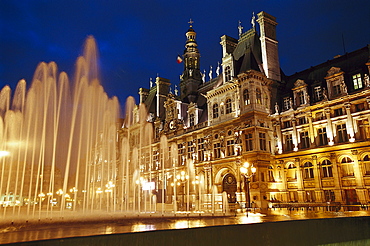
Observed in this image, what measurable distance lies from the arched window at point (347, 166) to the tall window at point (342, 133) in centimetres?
211

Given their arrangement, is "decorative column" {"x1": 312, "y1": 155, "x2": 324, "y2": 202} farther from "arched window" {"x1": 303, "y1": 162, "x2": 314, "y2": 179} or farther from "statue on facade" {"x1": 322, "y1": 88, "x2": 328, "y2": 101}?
"statue on facade" {"x1": 322, "y1": 88, "x2": 328, "y2": 101}

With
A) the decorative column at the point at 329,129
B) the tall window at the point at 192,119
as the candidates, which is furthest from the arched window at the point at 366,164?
the tall window at the point at 192,119

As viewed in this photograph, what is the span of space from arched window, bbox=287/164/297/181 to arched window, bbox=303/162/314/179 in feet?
4.18

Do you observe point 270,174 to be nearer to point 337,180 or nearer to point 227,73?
point 337,180

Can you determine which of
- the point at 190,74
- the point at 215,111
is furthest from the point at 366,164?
the point at 190,74

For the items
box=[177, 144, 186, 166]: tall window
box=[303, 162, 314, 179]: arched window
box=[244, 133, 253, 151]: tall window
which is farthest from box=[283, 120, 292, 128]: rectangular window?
box=[177, 144, 186, 166]: tall window

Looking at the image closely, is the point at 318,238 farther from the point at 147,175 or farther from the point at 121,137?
the point at 121,137

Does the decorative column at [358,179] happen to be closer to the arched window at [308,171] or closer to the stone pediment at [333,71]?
the arched window at [308,171]

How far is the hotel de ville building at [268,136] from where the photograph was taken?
108 ft

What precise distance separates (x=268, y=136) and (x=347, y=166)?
1013 cm

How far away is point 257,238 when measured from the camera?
33.3 feet

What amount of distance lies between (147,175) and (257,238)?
49821 mm

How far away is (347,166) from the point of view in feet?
108

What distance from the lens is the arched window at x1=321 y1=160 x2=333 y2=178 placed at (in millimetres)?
34062
